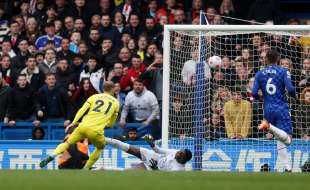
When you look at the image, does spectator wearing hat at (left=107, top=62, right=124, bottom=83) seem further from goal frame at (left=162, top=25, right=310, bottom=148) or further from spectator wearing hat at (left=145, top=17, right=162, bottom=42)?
goal frame at (left=162, top=25, right=310, bottom=148)

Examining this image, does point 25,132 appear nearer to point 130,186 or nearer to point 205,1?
point 205,1

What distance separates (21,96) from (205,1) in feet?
13.5

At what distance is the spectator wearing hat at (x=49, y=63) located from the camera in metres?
20.3

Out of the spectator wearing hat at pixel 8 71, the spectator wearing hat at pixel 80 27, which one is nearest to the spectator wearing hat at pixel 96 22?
the spectator wearing hat at pixel 80 27

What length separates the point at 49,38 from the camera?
69.4ft

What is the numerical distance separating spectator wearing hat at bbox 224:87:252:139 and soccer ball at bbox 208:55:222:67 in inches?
25.0

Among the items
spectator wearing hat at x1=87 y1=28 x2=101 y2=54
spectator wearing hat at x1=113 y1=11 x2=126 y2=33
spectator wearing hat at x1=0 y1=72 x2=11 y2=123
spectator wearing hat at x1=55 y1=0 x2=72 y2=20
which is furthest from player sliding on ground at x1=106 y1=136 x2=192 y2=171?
spectator wearing hat at x1=55 y1=0 x2=72 y2=20

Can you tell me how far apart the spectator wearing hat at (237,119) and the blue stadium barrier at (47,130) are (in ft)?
6.01

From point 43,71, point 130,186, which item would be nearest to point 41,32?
point 43,71

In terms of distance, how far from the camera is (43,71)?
2030cm

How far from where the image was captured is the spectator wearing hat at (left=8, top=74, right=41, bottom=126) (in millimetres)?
19734

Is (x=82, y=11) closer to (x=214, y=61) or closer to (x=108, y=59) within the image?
(x=108, y=59)

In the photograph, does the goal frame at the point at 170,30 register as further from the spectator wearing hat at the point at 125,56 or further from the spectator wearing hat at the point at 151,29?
the spectator wearing hat at the point at 151,29

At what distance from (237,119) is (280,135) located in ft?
5.10
